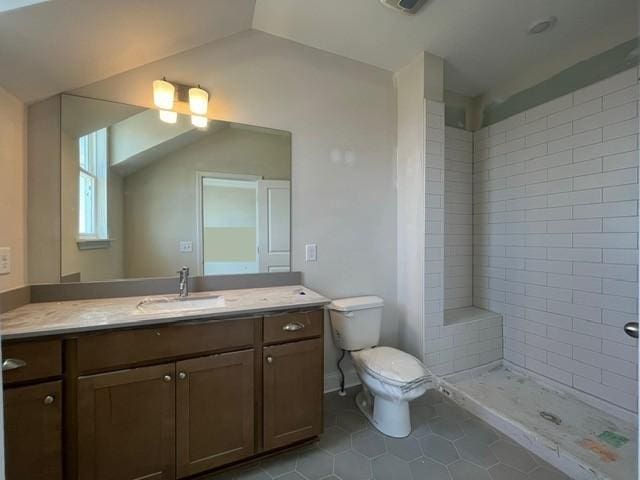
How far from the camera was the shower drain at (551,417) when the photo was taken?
1848 millimetres

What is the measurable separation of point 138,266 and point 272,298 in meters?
0.81

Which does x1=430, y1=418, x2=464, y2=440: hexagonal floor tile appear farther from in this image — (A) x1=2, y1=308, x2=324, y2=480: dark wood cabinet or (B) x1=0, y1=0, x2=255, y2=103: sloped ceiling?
(B) x1=0, y1=0, x2=255, y2=103: sloped ceiling

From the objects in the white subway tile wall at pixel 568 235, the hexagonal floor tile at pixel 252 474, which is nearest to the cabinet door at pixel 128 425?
the hexagonal floor tile at pixel 252 474

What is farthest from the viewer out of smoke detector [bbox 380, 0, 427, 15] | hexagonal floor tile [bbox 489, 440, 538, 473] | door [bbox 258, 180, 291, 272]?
door [bbox 258, 180, 291, 272]

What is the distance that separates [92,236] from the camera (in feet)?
5.38

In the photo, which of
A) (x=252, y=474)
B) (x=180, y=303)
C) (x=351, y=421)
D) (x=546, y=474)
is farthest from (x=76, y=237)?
(x=546, y=474)

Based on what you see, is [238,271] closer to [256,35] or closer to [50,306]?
[50,306]

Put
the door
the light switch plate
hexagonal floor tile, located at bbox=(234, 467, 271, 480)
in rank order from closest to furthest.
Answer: hexagonal floor tile, located at bbox=(234, 467, 271, 480), the door, the light switch plate

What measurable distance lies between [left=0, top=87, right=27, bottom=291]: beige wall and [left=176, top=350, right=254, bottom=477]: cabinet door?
97 cm

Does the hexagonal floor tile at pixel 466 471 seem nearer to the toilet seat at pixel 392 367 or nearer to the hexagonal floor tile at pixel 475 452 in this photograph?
the hexagonal floor tile at pixel 475 452

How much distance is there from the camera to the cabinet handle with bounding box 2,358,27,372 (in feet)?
3.48

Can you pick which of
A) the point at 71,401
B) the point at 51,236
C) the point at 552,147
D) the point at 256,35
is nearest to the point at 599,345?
the point at 552,147

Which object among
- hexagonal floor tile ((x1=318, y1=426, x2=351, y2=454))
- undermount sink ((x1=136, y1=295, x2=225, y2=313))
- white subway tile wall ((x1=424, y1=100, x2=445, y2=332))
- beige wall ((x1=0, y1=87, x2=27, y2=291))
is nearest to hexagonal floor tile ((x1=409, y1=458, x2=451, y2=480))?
hexagonal floor tile ((x1=318, y1=426, x2=351, y2=454))

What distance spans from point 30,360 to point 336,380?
179cm
